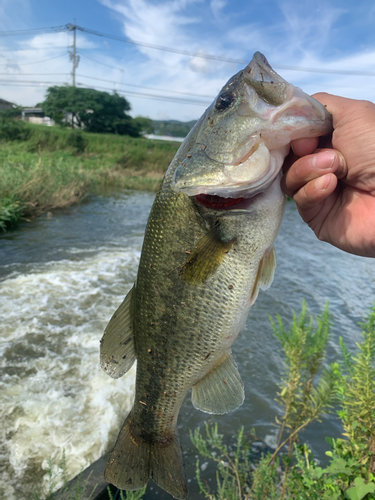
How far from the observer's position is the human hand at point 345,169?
162cm

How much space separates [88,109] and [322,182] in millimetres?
62191

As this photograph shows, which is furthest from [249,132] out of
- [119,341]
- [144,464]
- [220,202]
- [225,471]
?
[225,471]

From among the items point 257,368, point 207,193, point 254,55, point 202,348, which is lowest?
point 257,368

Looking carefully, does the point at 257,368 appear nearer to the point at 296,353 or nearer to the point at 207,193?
the point at 296,353

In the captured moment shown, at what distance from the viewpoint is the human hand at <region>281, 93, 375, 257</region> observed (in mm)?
1621

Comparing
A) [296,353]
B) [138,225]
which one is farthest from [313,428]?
[138,225]

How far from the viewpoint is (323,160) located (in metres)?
1.60

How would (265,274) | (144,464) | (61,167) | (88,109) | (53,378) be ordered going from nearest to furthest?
(265,274), (144,464), (53,378), (61,167), (88,109)

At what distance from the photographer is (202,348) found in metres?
1.88

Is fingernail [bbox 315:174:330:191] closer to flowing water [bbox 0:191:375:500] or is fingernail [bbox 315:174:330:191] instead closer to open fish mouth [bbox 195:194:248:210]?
open fish mouth [bbox 195:194:248:210]

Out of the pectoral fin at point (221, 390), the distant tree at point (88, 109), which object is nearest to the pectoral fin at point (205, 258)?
the pectoral fin at point (221, 390)

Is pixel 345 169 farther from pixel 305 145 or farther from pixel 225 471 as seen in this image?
pixel 225 471

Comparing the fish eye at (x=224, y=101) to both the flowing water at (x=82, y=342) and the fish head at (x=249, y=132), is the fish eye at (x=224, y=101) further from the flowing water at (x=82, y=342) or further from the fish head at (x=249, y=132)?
the flowing water at (x=82, y=342)

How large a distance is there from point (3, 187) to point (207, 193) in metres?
11.7
